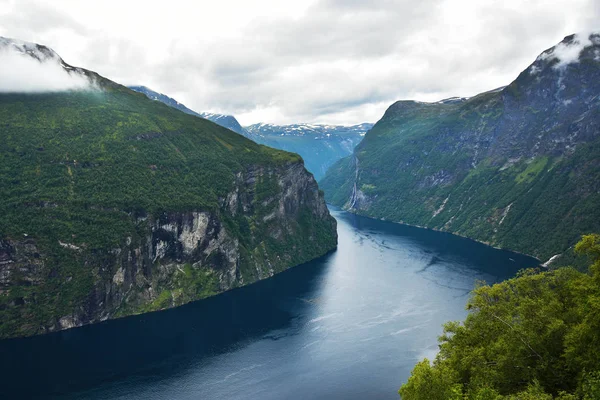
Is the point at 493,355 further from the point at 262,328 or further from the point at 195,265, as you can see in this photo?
the point at 195,265

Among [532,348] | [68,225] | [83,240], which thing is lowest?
[532,348]

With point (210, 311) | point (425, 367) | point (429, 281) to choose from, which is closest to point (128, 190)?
point (210, 311)

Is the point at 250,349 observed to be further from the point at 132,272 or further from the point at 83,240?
the point at 83,240

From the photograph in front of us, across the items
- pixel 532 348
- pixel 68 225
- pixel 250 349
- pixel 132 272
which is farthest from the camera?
pixel 132 272

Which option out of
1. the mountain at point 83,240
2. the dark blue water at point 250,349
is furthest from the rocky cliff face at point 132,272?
the dark blue water at point 250,349

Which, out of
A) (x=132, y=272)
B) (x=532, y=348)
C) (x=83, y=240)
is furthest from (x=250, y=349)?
(x=532, y=348)
